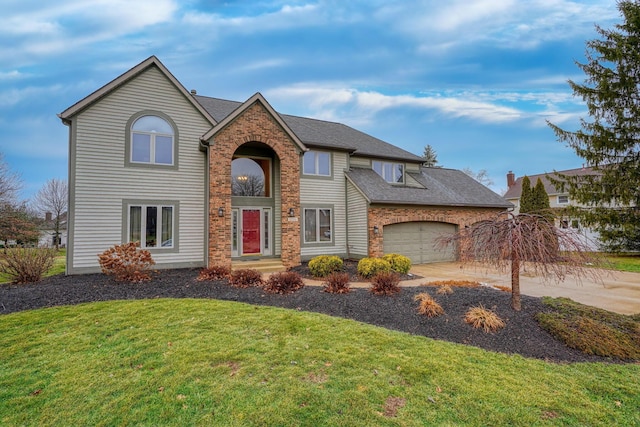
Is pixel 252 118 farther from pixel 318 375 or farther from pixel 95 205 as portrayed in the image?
pixel 318 375

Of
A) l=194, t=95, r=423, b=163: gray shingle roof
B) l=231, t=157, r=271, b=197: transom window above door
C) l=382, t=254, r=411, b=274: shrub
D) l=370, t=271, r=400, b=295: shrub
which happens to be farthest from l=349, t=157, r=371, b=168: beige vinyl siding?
l=370, t=271, r=400, b=295: shrub

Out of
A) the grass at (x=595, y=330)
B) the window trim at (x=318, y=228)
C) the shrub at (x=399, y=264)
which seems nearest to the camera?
the grass at (x=595, y=330)

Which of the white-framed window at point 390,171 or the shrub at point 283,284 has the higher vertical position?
the white-framed window at point 390,171

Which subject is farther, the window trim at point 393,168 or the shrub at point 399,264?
the window trim at point 393,168

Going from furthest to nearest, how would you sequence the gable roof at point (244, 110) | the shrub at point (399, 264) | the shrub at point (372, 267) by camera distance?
the gable roof at point (244, 110)
the shrub at point (399, 264)
the shrub at point (372, 267)

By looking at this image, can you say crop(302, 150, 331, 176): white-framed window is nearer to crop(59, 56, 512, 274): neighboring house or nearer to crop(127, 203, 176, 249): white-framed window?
crop(59, 56, 512, 274): neighboring house

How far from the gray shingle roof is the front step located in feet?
18.3

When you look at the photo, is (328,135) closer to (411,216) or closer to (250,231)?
(411,216)

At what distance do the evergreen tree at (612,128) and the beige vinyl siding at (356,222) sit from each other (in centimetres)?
789

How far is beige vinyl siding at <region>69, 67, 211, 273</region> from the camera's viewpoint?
34.1 feet

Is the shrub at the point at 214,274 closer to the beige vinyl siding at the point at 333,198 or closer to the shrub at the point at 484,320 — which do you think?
the beige vinyl siding at the point at 333,198

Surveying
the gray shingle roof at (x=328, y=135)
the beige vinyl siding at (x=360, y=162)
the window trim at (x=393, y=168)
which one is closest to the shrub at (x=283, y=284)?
the gray shingle roof at (x=328, y=135)

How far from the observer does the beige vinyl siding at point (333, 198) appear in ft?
45.6

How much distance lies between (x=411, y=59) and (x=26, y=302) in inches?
658
